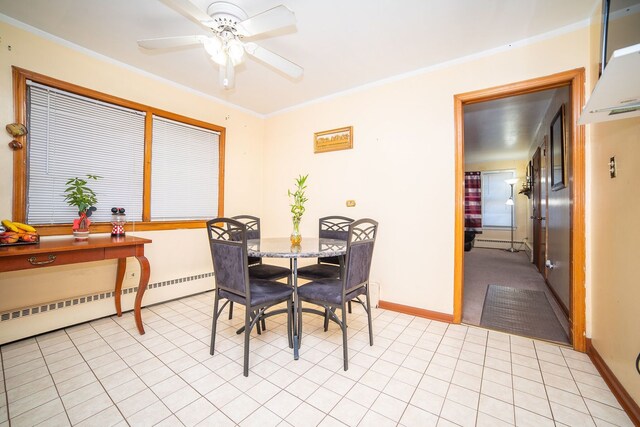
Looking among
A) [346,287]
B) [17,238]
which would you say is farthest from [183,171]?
[346,287]

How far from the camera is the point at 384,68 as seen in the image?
278 centimetres

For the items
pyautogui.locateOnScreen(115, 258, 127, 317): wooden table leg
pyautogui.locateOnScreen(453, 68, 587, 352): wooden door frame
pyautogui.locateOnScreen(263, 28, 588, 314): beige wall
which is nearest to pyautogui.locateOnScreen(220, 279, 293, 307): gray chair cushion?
pyautogui.locateOnScreen(115, 258, 127, 317): wooden table leg

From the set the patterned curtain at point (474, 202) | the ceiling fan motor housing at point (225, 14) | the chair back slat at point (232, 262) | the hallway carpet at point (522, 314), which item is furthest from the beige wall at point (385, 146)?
Result: the patterned curtain at point (474, 202)

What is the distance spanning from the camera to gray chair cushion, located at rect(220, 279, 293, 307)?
186cm

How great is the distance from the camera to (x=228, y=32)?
6.13ft

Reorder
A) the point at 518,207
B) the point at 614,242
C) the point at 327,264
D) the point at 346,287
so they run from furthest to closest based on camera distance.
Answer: the point at 518,207
the point at 327,264
the point at 346,287
the point at 614,242

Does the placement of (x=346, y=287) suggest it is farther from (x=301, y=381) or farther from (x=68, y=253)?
(x=68, y=253)

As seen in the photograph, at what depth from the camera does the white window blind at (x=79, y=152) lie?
2273 mm

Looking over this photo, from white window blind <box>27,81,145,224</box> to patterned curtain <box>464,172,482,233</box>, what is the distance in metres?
8.18

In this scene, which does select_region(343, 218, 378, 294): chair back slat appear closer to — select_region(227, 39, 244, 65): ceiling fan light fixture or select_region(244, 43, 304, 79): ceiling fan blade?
select_region(244, 43, 304, 79): ceiling fan blade

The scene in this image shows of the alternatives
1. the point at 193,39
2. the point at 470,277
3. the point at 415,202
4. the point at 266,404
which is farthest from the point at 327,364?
the point at 470,277

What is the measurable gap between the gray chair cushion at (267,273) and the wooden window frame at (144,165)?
4.21 feet

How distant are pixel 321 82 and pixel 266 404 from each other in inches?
121

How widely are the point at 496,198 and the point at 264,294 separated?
813 centimetres
